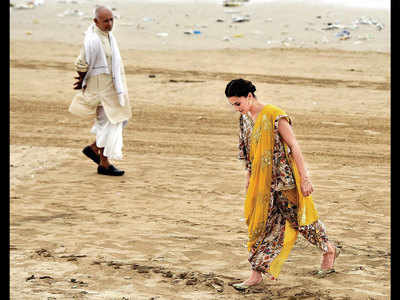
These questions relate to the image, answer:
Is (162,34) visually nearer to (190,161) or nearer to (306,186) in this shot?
(190,161)

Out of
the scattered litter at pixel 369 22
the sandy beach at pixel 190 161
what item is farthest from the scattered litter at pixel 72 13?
the scattered litter at pixel 369 22

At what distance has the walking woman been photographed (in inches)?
181

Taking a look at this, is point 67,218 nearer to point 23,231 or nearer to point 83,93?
point 23,231

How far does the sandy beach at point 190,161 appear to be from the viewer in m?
5.12

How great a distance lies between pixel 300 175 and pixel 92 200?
133 inches

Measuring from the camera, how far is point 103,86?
8.20m

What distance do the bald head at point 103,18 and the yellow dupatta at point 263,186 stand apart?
12.5ft

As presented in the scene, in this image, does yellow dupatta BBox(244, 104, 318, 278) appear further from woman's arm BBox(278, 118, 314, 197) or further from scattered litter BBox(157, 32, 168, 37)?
scattered litter BBox(157, 32, 168, 37)

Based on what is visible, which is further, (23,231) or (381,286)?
(23,231)

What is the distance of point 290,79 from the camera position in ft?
51.5

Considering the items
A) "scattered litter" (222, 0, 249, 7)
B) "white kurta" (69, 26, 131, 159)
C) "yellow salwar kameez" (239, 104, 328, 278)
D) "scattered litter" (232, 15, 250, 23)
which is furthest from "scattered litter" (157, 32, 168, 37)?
"yellow salwar kameez" (239, 104, 328, 278)

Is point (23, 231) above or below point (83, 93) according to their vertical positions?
below

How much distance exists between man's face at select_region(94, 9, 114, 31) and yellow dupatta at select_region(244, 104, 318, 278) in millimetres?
3816

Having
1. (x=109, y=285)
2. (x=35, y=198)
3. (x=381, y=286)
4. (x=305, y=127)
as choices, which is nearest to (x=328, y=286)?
(x=381, y=286)
